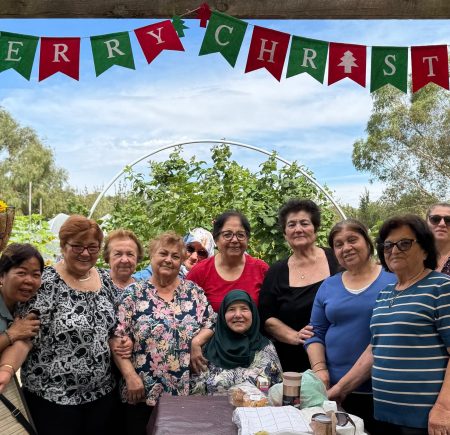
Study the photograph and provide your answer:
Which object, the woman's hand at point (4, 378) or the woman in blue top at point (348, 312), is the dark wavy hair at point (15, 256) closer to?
the woman's hand at point (4, 378)

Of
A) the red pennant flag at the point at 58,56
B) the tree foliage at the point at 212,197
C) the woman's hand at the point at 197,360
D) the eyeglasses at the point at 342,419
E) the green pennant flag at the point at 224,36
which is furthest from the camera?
the tree foliage at the point at 212,197

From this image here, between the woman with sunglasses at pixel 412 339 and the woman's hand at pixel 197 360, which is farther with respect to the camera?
the woman's hand at pixel 197 360

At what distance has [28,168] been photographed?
132ft

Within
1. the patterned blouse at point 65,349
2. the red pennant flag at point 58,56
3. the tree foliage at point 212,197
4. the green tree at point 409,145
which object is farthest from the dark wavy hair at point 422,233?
the green tree at point 409,145

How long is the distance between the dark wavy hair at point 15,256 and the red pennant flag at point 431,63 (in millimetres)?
2500

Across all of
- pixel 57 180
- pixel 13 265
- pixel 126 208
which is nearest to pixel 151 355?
pixel 13 265

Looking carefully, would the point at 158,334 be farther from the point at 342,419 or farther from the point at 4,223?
the point at 342,419

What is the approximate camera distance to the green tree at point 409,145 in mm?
31688

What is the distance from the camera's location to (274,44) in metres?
3.76

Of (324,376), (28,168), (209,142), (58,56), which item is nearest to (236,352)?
(324,376)

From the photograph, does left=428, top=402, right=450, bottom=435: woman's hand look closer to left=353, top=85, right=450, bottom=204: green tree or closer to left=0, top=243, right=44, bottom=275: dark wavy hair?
left=0, top=243, right=44, bottom=275: dark wavy hair

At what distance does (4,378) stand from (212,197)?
166 inches

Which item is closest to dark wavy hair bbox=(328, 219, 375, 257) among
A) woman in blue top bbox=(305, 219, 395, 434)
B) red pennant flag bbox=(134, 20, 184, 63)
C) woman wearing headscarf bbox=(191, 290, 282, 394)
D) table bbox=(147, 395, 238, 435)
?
woman in blue top bbox=(305, 219, 395, 434)

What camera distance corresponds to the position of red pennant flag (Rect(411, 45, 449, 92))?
12.5 feet
